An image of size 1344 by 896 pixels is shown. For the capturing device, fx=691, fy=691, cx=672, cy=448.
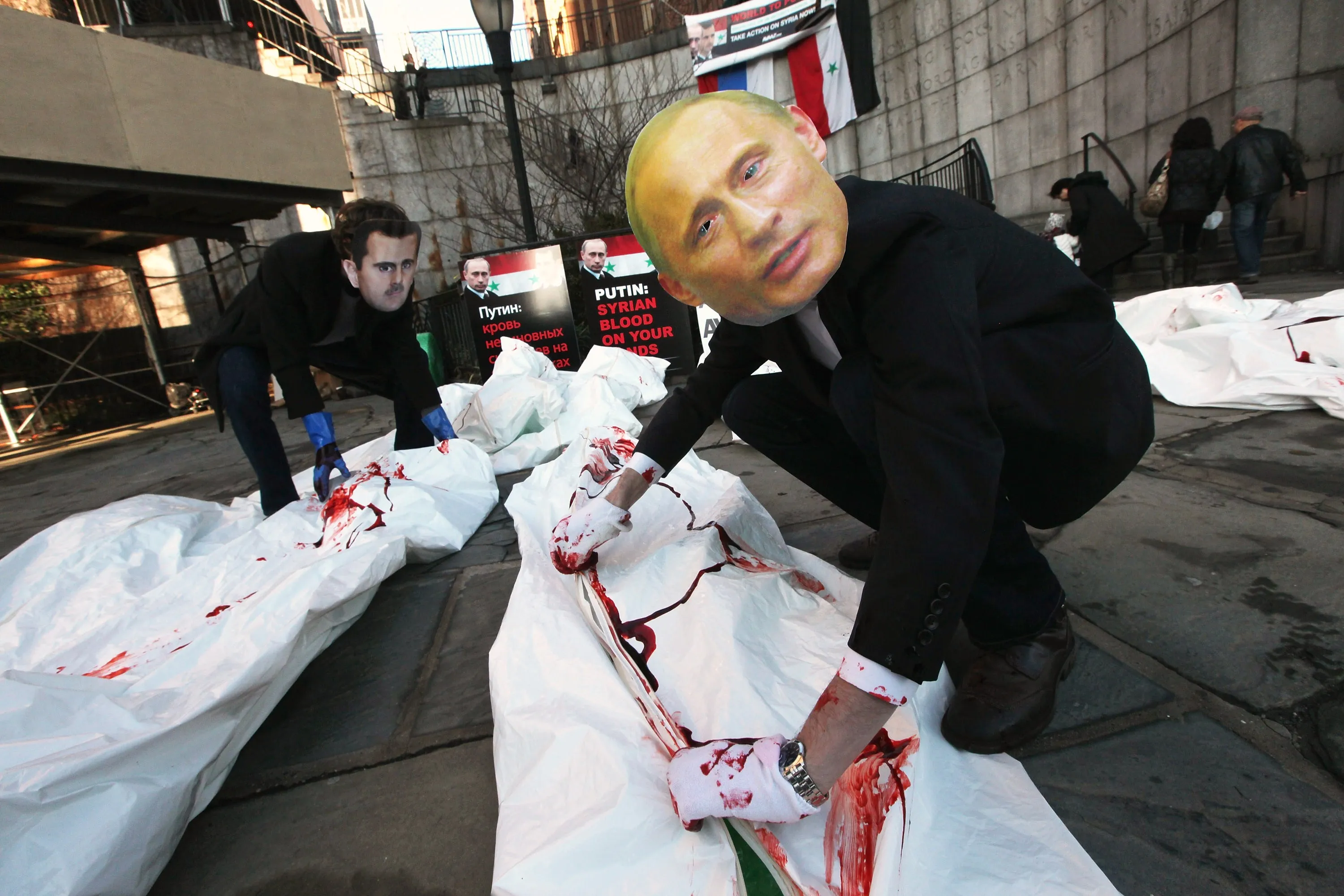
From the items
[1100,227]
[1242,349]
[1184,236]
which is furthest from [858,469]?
[1184,236]

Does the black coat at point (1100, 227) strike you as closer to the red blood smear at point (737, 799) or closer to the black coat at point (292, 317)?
the black coat at point (292, 317)

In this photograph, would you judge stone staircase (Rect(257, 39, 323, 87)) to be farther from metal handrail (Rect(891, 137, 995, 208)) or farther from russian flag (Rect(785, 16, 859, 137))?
metal handrail (Rect(891, 137, 995, 208))

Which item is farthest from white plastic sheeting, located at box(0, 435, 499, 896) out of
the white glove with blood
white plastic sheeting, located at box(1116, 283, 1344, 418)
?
white plastic sheeting, located at box(1116, 283, 1344, 418)

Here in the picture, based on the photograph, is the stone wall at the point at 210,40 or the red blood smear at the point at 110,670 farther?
the stone wall at the point at 210,40

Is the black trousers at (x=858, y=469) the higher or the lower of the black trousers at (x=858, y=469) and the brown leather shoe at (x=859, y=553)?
the higher

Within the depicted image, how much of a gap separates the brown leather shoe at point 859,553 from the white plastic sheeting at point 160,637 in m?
1.08

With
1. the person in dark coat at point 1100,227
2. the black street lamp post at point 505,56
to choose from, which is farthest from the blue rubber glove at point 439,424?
the person in dark coat at point 1100,227

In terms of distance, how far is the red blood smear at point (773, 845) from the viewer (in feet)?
2.53

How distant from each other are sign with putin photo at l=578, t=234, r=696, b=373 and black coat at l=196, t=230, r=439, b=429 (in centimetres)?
257

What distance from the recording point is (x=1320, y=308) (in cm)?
276

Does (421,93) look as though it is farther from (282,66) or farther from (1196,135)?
(1196,135)

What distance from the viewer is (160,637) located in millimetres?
1534

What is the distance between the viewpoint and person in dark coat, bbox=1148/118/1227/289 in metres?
5.12

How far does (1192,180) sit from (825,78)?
7.01 metres
